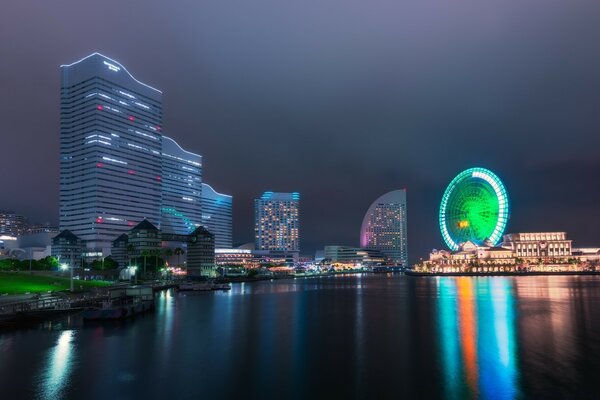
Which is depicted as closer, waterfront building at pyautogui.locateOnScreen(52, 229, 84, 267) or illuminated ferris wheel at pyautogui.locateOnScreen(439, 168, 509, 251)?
waterfront building at pyautogui.locateOnScreen(52, 229, 84, 267)

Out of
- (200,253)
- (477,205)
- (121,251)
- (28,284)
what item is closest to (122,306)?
(28,284)

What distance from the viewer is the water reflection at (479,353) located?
28.1m

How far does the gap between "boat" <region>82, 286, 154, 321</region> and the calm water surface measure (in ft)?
8.50

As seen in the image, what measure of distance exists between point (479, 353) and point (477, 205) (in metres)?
159

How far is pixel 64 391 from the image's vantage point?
27.5 m

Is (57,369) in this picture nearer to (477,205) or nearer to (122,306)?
(122,306)

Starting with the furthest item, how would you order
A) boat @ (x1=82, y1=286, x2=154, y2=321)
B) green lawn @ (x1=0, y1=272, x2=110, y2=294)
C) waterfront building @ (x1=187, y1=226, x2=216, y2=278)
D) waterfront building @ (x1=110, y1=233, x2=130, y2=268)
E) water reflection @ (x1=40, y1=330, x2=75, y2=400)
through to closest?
waterfront building @ (x1=110, y1=233, x2=130, y2=268)
waterfront building @ (x1=187, y1=226, x2=216, y2=278)
green lawn @ (x1=0, y1=272, x2=110, y2=294)
boat @ (x1=82, y1=286, x2=154, y2=321)
water reflection @ (x1=40, y1=330, x2=75, y2=400)

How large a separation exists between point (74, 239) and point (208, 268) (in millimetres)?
48257

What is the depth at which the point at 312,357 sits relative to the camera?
3675cm

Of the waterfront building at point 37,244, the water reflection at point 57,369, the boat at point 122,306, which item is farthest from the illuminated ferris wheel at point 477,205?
the water reflection at point 57,369

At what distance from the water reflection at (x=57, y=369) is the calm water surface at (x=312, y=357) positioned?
0.07 meters

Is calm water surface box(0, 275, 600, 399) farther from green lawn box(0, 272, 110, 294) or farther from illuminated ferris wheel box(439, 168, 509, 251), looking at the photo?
illuminated ferris wheel box(439, 168, 509, 251)

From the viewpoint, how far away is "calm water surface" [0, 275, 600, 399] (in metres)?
28.0

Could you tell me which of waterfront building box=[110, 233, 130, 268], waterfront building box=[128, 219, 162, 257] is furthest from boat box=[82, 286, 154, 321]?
waterfront building box=[110, 233, 130, 268]
